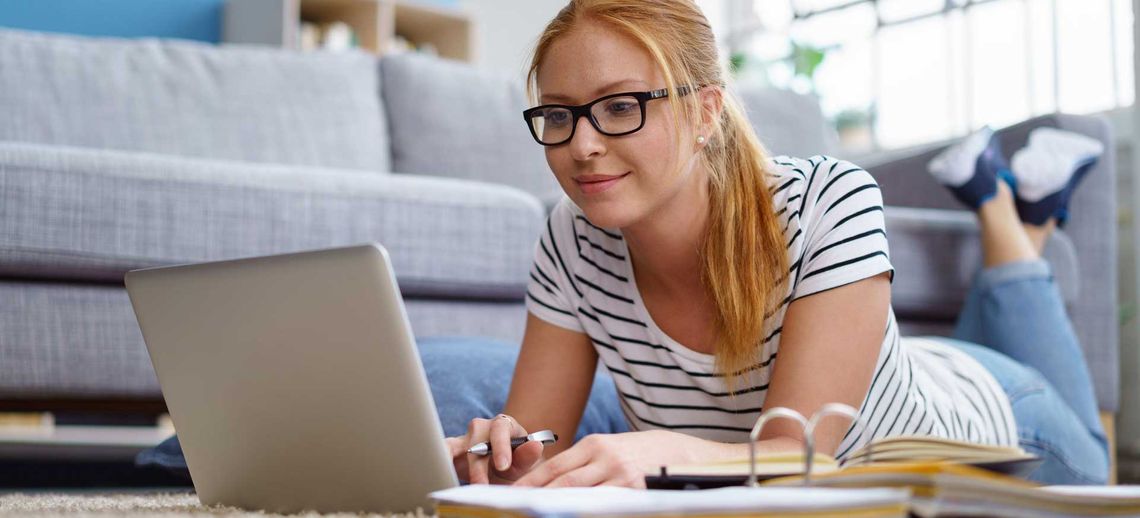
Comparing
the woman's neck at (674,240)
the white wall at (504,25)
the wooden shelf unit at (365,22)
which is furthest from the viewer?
the white wall at (504,25)

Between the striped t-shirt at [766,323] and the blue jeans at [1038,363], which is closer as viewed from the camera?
the striped t-shirt at [766,323]

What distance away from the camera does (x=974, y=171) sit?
213 cm

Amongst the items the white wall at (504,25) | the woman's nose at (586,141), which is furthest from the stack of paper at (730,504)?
the white wall at (504,25)

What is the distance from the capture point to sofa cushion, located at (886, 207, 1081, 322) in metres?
2.22

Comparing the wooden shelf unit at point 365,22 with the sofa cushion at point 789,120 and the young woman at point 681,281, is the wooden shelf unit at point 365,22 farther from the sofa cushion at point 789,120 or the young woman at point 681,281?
the young woman at point 681,281

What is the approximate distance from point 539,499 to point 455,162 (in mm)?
2126

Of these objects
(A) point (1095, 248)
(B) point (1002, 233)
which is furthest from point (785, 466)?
(A) point (1095, 248)

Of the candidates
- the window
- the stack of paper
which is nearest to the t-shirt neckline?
the stack of paper

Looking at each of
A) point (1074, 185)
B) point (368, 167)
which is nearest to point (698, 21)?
point (1074, 185)

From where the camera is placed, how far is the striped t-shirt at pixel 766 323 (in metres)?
1.14

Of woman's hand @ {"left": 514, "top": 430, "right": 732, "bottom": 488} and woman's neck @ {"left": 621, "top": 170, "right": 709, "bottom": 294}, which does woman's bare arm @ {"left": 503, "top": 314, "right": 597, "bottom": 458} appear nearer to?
woman's neck @ {"left": 621, "top": 170, "right": 709, "bottom": 294}

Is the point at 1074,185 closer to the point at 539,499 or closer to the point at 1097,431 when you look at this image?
the point at 1097,431

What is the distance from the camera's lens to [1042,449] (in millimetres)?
1667

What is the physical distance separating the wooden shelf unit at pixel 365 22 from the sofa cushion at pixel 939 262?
251cm
